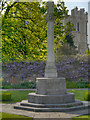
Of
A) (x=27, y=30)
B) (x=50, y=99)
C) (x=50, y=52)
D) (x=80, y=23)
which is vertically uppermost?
(x=80, y=23)

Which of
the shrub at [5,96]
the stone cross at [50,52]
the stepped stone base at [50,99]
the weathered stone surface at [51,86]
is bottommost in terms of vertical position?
the shrub at [5,96]

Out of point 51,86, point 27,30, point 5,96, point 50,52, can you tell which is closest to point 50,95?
point 51,86

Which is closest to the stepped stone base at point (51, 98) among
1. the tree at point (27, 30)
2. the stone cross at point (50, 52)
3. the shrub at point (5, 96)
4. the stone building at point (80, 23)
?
the stone cross at point (50, 52)

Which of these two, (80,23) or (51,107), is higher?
(80,23)

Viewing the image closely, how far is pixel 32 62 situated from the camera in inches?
1037

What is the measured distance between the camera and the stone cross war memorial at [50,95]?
991 centimetres

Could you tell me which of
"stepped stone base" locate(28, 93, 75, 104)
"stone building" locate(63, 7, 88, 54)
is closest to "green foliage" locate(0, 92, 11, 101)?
"stepped stone base" locate(28, 93, 75, 104)

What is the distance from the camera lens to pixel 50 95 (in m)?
10.4

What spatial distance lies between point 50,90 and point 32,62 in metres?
15.9

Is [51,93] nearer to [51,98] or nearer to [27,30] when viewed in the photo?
[51,98]

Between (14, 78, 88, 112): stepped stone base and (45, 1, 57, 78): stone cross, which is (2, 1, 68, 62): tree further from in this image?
(14, 78, 88, 112): stepped stone base

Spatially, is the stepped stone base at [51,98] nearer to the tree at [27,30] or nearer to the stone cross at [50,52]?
the stone cross at [50,52]

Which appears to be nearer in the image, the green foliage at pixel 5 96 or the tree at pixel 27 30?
the green foliage at pixel 5 96

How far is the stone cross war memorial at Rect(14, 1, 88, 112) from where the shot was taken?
9914 mm
